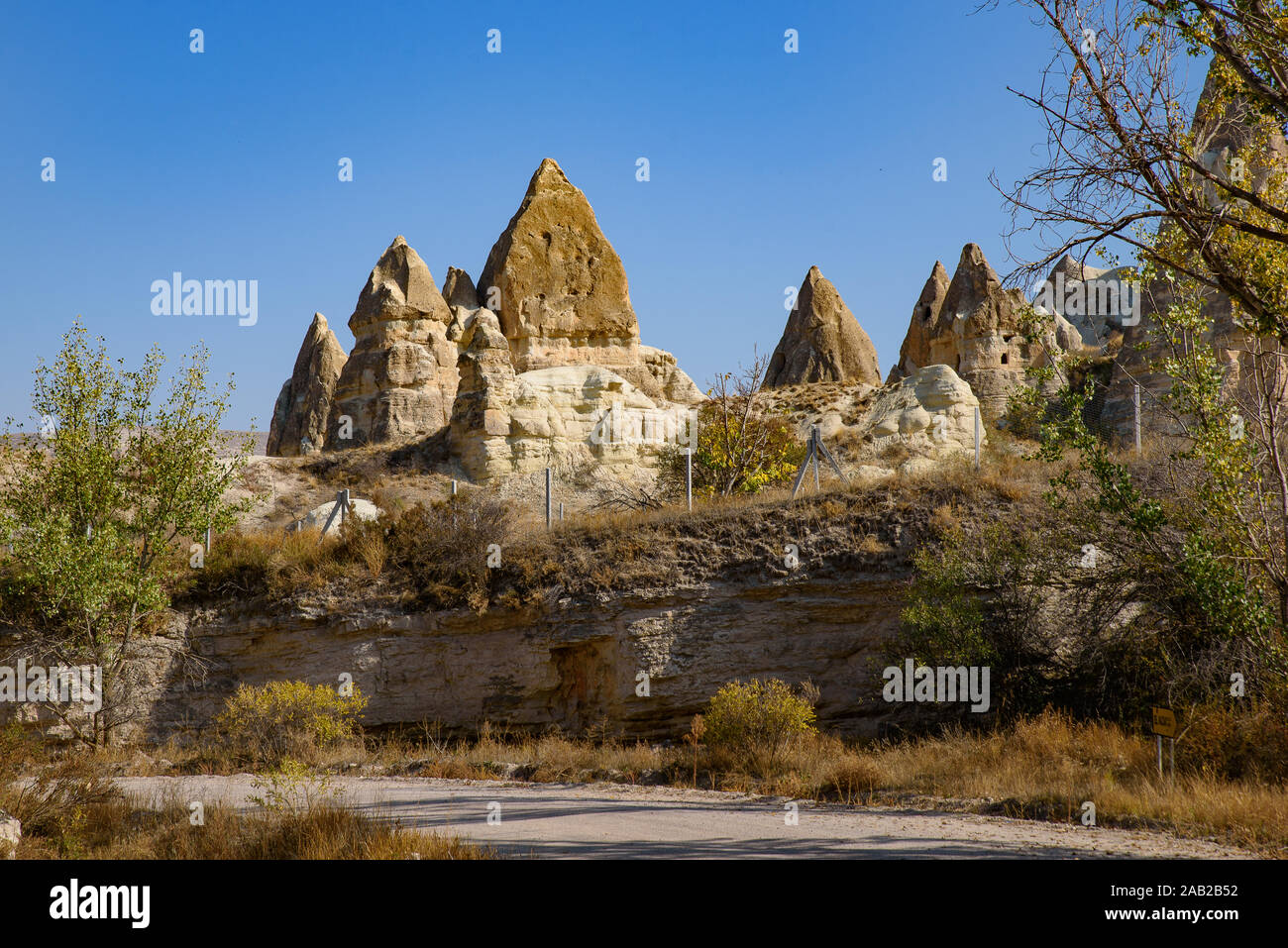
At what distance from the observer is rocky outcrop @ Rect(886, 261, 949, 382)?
48.4 metres

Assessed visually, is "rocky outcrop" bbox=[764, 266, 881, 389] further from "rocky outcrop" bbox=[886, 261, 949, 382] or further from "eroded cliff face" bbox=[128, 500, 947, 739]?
"eroded cliff face" bbox=[128, 500, 947, 739]

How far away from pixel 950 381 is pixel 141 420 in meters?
22.4

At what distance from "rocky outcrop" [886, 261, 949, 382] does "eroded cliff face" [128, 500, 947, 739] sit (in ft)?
110

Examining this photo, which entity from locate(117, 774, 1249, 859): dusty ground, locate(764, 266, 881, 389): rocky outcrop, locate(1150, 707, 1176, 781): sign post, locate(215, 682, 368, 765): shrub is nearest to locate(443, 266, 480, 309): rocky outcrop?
locate(764, 266, 881, 389): rocky outcrop

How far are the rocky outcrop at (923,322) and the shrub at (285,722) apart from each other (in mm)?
38087

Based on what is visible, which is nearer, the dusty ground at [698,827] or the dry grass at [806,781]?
the dusty ground at [698,827]

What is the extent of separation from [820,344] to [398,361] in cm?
2227

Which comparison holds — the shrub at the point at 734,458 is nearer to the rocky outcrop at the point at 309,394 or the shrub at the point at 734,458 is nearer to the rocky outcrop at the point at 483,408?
the rocky outcrop at the point at 483,408

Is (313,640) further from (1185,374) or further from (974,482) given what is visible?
(1185,374)

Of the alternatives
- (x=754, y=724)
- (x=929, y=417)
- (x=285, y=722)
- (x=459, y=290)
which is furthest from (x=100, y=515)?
(x=459, y=290)

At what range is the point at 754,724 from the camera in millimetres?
13055

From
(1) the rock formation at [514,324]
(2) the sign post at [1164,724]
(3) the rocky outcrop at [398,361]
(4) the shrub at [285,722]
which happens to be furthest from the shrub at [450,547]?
(3) the rocky outcrop at [398,361]

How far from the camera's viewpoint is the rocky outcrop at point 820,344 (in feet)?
164
